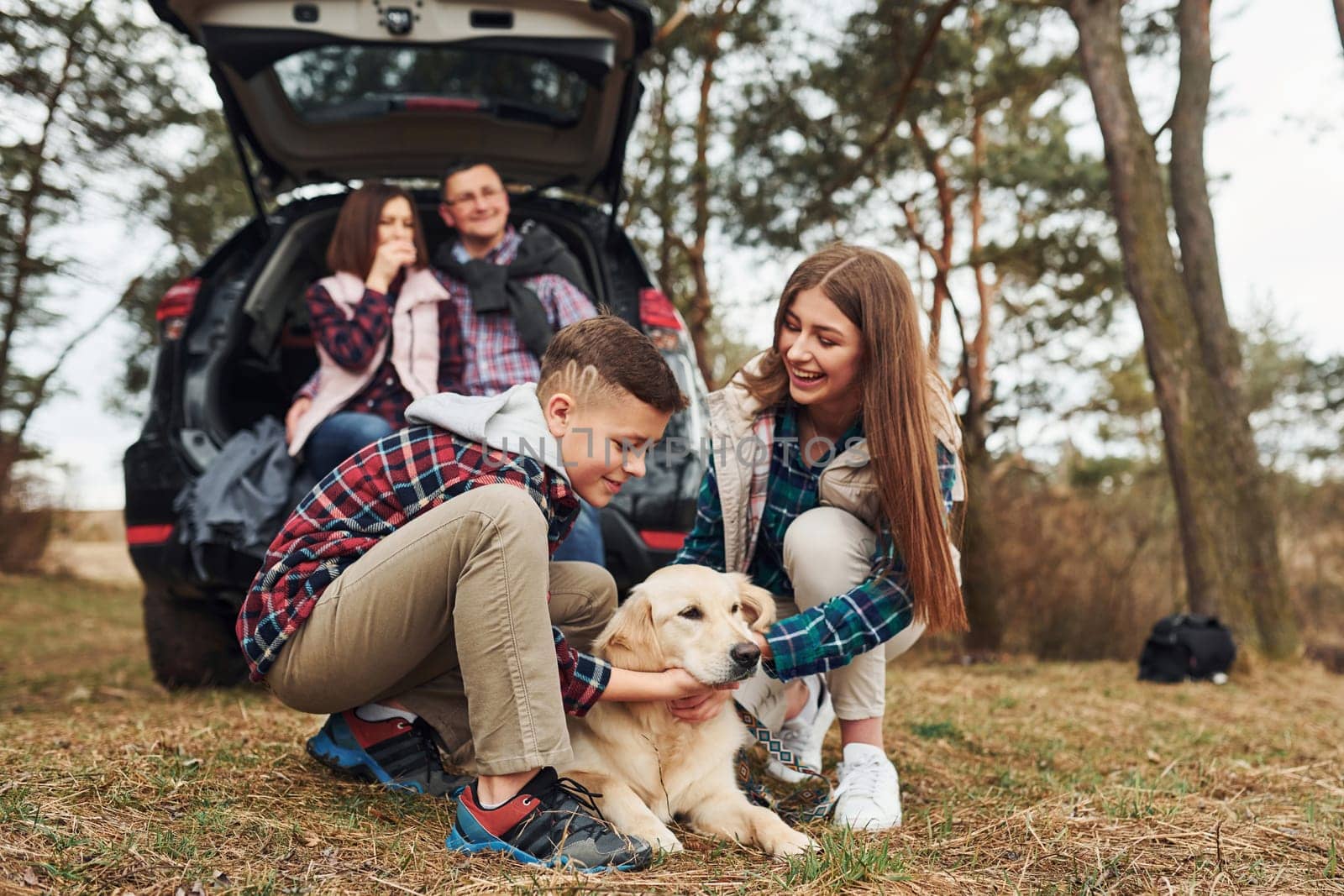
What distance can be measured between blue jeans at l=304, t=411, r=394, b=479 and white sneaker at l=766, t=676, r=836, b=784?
4.79ft

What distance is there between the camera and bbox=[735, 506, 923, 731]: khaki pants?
7.77 feet

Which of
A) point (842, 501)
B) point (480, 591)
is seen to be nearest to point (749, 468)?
point (842, 501)

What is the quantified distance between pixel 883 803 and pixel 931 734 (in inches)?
45.9

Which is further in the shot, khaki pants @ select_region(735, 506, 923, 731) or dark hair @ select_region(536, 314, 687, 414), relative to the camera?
khaki pants @ select_region(735, 506, 923, 731)

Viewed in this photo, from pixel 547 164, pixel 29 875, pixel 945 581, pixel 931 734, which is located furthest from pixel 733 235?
pixel 29 875

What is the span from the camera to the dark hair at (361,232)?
3299 mm

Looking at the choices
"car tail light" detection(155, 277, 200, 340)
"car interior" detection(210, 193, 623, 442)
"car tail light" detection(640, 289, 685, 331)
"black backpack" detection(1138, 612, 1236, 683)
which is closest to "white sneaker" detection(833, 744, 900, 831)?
"car tail light" detection(640, 289, 685, 331)

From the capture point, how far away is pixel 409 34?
3.27 metres

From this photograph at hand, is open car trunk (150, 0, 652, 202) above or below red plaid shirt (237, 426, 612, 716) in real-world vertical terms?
above

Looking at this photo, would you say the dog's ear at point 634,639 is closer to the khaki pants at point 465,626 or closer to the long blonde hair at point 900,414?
the khaki pants at point 465,626

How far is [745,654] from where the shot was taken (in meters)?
2.04

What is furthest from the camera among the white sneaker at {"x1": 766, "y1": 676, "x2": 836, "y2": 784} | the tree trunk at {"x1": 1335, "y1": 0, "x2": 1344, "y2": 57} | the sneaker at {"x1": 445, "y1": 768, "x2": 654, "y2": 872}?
the tree trunk at {"x1": 1335, "y1": 0, "x2": 1344, "y2": 57}

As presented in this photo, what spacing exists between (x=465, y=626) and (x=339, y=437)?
132 centimetres

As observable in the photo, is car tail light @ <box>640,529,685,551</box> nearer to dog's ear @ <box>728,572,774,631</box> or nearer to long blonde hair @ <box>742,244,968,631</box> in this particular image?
dog's ear @ <box>728,572,774,631</box>
